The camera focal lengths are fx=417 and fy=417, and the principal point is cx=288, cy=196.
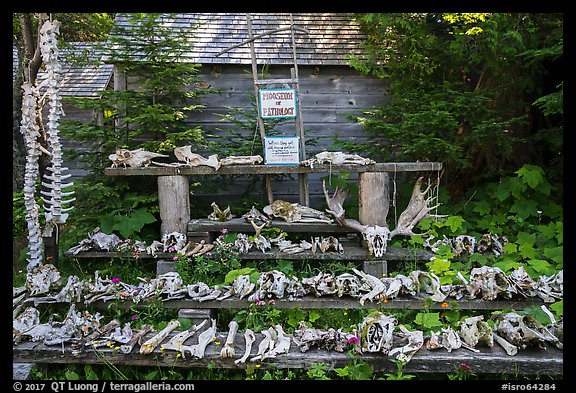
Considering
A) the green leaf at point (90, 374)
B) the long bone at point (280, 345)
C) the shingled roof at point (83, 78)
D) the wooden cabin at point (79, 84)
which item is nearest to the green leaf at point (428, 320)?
the long bone at point (280, 345)

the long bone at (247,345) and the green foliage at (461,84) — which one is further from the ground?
the green foliage at (461,84)

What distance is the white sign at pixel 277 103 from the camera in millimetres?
5758

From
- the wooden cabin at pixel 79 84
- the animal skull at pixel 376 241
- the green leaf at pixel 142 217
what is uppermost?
the wooden cabin at pixel 79 84

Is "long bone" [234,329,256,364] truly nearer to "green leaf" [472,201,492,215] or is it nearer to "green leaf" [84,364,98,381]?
"green leaf" [84,364,98,381]

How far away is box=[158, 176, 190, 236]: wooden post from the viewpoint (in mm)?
5422

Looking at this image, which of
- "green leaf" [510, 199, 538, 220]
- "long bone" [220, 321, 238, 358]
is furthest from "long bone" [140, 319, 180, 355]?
"green leaf" [510, 199, 538, 220]

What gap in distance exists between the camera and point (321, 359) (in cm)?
344

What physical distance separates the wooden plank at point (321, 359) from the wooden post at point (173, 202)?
210 centimetres

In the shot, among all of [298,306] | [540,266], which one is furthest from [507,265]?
[298,306]

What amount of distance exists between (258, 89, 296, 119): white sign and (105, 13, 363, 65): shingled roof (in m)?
1.77

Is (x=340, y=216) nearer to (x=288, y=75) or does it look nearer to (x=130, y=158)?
(x=130, y=158)

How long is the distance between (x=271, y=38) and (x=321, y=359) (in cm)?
582

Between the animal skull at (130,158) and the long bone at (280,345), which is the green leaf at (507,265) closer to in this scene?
the long bone at (280,345)

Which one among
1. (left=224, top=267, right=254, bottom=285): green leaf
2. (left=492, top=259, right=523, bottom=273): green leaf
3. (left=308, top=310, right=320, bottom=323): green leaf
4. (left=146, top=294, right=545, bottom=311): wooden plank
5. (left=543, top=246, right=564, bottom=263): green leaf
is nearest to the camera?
(left=146, top=294, right=545, bottom=311): wooden plank
